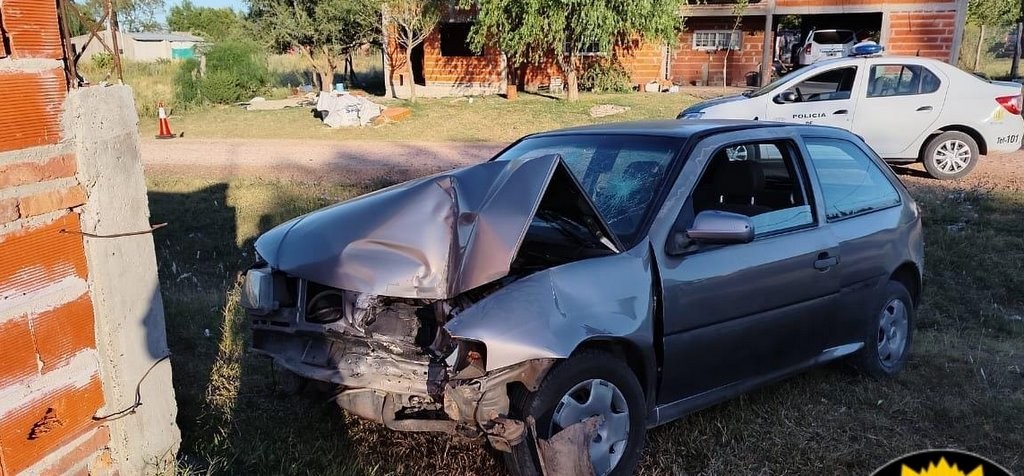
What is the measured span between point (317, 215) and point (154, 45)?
57683mm

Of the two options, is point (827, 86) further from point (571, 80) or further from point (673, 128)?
point (571, 80)

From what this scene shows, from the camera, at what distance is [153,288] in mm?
3213

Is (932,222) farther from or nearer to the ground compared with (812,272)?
nearer to the ground

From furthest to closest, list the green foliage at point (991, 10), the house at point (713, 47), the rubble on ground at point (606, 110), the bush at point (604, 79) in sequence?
the green foliage at point (991, 10) → the bush at point (604, 79) → the house at point (713, 47) → the rubble on ground at point (606, 110)

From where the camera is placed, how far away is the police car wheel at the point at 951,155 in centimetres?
1077

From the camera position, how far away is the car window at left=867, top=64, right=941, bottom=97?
10.9 metres

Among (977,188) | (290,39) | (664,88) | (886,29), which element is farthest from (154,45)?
(977,188)

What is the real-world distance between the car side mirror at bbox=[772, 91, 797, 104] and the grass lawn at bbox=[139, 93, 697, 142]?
642 cm

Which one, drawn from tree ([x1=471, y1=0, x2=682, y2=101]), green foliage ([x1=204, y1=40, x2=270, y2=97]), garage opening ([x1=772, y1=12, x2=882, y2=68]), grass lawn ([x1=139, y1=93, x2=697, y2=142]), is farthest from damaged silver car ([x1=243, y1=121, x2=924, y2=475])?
green foliage ([x1=204, y1=40, x2=270, y2=97])

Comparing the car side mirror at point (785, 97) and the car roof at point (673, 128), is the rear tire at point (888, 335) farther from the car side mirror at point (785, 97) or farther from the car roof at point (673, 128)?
the car side mirror at point (785, 97)

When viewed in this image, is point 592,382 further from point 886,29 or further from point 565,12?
point 886,29

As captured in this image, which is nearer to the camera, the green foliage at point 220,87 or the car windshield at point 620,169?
the car windshield at point 620,169

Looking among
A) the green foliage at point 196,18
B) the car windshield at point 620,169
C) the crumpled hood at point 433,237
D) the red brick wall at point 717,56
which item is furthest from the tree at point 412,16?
the green foliage at point 196,18

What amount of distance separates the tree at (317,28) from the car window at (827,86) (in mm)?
19122
